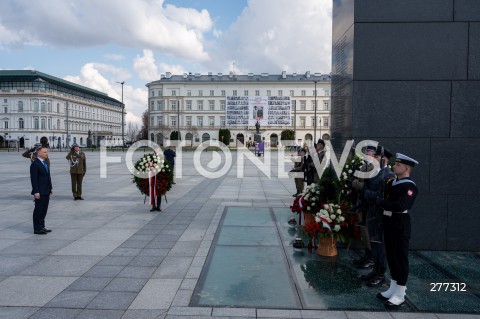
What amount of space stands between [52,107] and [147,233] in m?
100

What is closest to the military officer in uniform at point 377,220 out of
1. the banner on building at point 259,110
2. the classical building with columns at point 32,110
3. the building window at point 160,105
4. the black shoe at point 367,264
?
the black shoe at point 367,264

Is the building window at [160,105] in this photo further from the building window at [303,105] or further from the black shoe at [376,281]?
the black shoe at [376,281]

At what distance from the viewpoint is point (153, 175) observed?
34.5ft

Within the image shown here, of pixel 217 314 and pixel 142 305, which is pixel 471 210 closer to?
pixel 217 314

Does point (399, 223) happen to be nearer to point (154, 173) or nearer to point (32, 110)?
point (154, 173)

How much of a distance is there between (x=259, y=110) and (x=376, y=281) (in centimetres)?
5438

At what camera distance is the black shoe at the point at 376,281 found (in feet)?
17.3

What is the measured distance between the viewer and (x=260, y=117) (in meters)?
58.9

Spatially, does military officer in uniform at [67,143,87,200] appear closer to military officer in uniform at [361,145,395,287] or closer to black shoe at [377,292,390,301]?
military officer in uniform at [361,145,395,287]

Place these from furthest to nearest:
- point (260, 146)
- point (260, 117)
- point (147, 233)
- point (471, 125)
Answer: point (260, 117), point (260, 146), point (147, 233), point (471, 125)

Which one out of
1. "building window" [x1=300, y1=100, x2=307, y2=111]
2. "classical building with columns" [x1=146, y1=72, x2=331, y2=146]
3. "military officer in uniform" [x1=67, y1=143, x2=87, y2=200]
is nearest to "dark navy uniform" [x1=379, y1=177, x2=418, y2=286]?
"military officer in uniform" [x1=67, y1=143, x2=87, y2=200]

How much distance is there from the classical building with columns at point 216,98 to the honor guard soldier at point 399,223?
86820 millimetres

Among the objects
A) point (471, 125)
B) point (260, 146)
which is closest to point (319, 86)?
point (260, 146)

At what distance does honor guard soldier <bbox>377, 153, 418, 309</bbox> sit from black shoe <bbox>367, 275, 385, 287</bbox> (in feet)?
1.79
